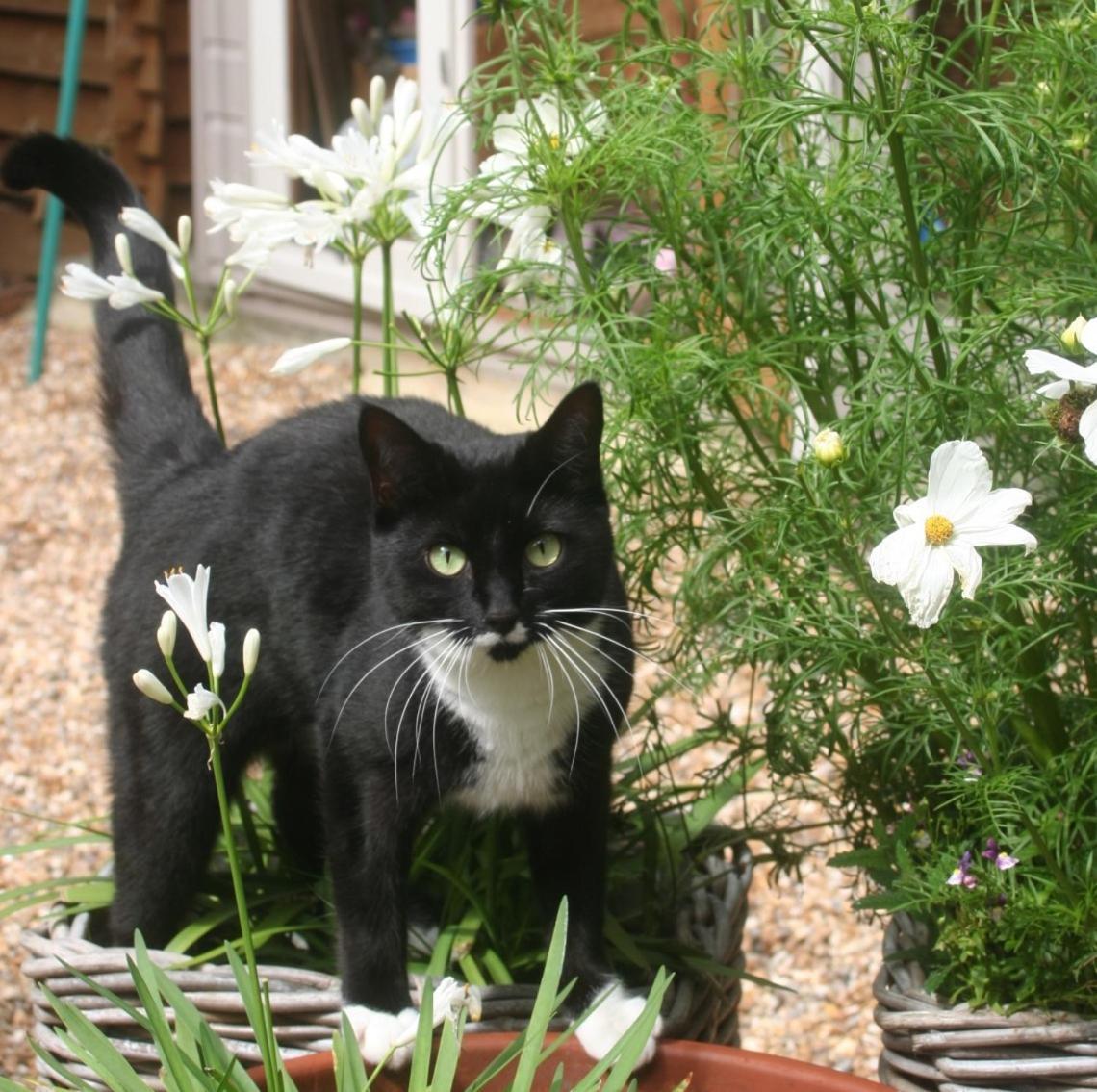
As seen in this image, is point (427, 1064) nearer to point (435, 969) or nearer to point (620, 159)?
point (435, 969)

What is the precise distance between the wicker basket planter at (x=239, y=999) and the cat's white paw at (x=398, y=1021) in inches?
1.2

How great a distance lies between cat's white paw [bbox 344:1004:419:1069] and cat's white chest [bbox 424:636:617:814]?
0.23 meters

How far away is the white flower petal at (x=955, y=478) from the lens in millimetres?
1282

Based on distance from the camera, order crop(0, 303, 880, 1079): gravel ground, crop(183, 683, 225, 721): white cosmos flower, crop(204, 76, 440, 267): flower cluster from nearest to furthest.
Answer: crop(183, 683, 225, 721): white cosmos flower < crop(204, 76, 440, 267): flower cluster < crop(0, 303, 880, 1079): gravel ground

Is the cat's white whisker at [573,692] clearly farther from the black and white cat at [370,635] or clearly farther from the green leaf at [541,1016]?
the green leaf at [541,1016]

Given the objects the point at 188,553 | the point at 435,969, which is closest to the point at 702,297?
the point at 188,553

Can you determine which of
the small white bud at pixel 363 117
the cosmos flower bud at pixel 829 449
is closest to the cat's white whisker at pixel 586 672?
the cosmos flower bud at pixel 829 449

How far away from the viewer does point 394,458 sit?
155cm

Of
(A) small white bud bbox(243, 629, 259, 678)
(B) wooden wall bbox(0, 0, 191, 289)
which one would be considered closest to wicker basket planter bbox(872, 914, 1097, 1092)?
(A) small white bud bbox(243, 629, 259, 678)

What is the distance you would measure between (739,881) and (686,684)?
250mm

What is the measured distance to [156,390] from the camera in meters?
1.97

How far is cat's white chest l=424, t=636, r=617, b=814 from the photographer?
5.26 ft

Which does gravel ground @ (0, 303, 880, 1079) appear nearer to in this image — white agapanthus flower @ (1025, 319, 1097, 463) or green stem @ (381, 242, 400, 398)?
green stem @ (381, 242, 400, 398)

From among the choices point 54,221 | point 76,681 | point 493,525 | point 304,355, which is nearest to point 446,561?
point 493,525
